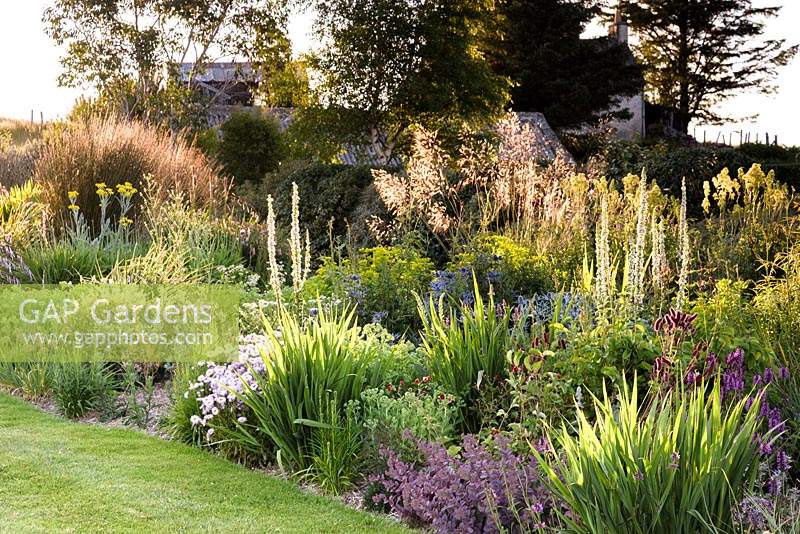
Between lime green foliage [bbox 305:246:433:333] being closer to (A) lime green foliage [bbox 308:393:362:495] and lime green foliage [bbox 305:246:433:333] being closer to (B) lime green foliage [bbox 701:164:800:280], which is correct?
(A) lime green foliage [bbox 308:393:362:495]

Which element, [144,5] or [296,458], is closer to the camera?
[296,458]

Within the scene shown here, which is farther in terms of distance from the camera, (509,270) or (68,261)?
(68,261)

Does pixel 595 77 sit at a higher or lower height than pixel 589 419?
higher

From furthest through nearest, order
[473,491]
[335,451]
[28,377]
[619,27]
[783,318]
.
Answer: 1. [619,27]
2. [28,377]
3. [783,318]
4. [335,451]
5. [473,491]

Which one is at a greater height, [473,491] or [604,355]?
[604,355]

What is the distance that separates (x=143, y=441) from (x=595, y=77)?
31427mm

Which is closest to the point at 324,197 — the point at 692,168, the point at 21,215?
the point at 692,168

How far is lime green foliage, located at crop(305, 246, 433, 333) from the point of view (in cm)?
699

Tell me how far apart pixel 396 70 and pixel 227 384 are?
17.4m

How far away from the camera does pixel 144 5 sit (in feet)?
78.8

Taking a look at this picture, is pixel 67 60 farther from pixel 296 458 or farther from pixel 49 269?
pixel 296 458

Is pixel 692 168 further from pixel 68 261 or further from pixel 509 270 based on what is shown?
pixel 68 261

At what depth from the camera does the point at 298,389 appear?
484 centimetres

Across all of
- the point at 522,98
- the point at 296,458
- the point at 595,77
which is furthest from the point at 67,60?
the point at 296,458
